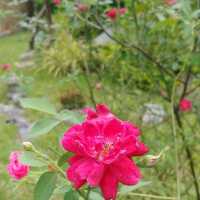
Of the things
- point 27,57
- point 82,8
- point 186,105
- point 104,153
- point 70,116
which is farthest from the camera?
point 27,57

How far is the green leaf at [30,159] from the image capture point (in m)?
Result: 1.08

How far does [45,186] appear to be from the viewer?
41.6 inches

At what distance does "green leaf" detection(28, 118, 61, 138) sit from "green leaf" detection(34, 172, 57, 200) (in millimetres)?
79

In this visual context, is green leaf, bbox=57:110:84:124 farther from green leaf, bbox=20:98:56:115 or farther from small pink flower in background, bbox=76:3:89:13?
small pink flower in background, bbox=76:3:89:13

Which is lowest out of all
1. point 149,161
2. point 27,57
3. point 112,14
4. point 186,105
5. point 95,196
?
point 27,57

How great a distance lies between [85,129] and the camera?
986 mm

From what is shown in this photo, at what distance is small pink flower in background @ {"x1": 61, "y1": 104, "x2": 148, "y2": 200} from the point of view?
3.11ft

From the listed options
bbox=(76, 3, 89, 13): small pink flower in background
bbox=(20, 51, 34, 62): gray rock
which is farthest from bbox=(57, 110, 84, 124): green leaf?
bbox=(20, 51, 34, 62): gray rock

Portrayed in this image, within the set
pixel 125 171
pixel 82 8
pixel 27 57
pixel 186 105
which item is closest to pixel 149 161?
pixel 125 171

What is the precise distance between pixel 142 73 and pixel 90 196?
2185 millimetres

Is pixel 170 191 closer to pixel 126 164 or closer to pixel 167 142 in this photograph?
pixel 167 142

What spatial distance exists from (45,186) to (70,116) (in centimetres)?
16

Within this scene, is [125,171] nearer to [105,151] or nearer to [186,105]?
[105,151]

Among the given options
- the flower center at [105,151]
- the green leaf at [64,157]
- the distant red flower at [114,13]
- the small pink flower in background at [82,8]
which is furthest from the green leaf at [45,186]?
the distant red flower at [114,13]
